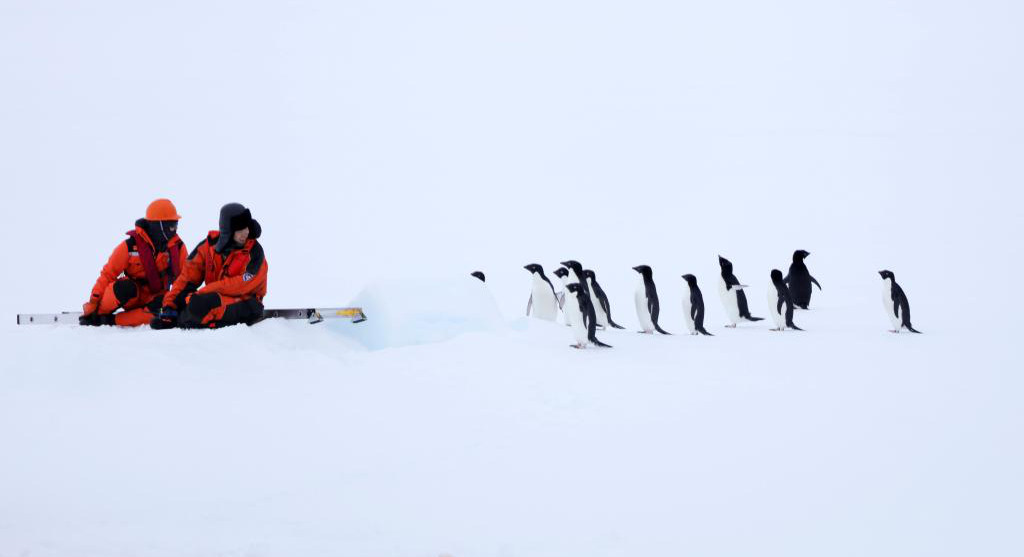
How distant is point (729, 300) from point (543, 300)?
7.86ft

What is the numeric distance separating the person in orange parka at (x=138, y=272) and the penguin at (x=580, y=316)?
3.57 metres

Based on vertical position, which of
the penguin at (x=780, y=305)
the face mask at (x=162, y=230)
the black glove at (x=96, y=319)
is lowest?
the black glove at (x=96, y=319)

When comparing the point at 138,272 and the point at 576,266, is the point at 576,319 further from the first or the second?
the point at 138,272

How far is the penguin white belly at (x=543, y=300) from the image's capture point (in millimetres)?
10078

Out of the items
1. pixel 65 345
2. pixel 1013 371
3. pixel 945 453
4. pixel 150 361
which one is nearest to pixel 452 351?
pixel 150 361

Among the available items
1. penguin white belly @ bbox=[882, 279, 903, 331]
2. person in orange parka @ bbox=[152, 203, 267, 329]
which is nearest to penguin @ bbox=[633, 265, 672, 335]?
penguin white belly @ bbox=[882, 279, 903, 331]

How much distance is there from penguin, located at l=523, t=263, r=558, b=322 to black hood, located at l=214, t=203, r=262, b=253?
13.4ft

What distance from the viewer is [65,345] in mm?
5535

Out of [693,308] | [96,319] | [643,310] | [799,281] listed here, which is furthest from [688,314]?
[96,319]

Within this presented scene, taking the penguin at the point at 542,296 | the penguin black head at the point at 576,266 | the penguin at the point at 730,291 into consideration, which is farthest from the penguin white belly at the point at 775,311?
the penguin black head at the point at 576,266

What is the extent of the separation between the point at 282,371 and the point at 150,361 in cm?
87

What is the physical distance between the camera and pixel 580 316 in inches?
309

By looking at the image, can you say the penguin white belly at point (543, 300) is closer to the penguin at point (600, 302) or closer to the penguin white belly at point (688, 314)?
the penguin at point (600, 302)

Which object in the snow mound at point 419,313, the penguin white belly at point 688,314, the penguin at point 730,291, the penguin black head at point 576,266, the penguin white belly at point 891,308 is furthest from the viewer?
the penguin at point 730,291
